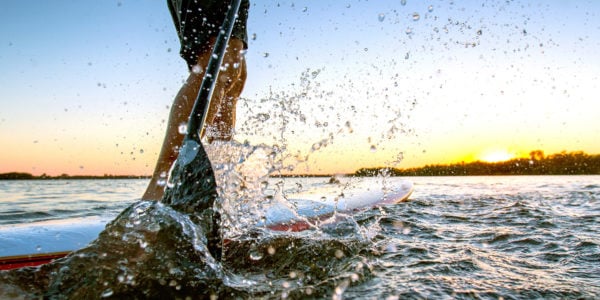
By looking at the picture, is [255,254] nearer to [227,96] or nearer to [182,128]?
[182,128]

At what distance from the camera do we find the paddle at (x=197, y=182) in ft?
4.17

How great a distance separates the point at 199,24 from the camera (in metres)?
2.07

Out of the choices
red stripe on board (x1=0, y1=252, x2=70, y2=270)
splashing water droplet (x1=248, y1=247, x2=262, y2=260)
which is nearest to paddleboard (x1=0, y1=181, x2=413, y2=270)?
red stripe on board (x1=0, y1=252, x2=70, y2=270)

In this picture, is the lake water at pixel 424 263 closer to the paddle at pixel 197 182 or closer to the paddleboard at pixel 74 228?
the paddle at pixel 197 182

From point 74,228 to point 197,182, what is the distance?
854 mm

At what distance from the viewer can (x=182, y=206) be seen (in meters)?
1.29

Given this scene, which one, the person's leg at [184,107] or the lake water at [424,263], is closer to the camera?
the lake water at [424,263]

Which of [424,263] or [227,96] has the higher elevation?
[227,96]

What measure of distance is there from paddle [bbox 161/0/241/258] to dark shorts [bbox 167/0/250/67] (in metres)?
0.71

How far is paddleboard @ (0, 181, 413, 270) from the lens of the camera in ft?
4.69

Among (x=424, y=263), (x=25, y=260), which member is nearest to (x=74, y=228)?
(x=25, y=260)

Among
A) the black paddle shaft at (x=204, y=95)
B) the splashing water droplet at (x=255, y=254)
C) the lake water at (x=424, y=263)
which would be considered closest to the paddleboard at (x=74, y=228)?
the lake water at (x=424, y=263)

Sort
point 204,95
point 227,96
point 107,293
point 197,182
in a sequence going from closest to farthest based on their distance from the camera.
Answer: point 107,293 → point 197,182 → point 204,95 → point 227,96

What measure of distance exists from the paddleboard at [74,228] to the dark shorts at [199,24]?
0.96 m
